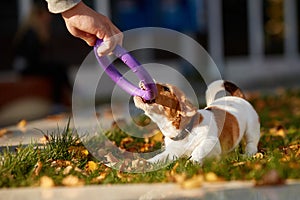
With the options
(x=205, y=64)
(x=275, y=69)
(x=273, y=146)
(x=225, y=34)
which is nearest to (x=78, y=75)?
(x=205, y=64)

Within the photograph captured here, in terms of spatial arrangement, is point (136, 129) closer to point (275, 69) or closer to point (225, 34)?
point (225, 34)

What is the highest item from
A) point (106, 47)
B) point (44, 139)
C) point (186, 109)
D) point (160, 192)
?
point (106, 47)

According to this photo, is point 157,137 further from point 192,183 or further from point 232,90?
point 192,183

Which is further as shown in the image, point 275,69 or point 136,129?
point 275,69

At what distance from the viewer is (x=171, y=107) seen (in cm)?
445

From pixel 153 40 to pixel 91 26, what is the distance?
366 inches

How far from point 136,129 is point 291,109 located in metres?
3.01

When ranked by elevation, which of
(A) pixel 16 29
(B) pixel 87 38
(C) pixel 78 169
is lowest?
(C) pixel 78 169

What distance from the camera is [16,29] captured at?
39.6 ft

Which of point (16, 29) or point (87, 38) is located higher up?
point (16, 29)

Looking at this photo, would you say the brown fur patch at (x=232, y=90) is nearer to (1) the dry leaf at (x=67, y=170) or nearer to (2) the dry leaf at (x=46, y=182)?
(1) the dry leaf at (x=67, y=170)

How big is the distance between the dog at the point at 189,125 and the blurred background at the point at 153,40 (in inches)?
159

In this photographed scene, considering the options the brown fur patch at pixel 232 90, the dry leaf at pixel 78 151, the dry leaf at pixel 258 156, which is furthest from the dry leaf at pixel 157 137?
the dry leaf at pixel 258 156

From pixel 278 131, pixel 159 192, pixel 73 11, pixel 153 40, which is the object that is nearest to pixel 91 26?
pixel 73 11
